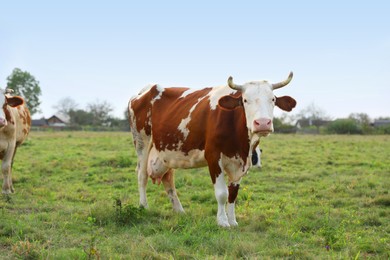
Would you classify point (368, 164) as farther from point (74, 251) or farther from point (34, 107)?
point (34, 107)

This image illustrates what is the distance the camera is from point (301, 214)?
671cm

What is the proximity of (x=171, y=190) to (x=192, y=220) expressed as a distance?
136 cm

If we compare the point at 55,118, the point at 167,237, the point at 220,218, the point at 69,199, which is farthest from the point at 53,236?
the point at 55,118

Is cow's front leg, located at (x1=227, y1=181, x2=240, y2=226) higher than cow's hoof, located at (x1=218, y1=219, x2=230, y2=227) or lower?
higher

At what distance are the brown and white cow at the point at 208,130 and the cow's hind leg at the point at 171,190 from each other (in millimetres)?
17

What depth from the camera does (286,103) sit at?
6.27 m

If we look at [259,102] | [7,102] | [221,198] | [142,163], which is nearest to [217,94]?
[259,102]

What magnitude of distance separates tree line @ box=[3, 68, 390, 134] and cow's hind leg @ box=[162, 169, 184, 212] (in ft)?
123

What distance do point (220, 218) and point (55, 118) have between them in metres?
96.9

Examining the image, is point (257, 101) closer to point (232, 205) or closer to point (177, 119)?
point (232, 205)

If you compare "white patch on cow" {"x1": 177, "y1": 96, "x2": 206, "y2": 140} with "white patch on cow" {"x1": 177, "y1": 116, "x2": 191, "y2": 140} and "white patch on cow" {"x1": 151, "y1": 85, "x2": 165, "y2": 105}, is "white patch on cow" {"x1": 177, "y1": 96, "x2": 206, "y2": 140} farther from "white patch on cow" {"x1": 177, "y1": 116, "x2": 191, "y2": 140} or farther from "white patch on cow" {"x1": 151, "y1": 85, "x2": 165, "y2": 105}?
"white patch on cow" {"x1": 151, "y1": 85, "x2": 165, "y2": 105}

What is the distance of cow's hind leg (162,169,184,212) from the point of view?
7268mm

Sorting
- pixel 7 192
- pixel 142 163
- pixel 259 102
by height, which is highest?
pixel 259 102

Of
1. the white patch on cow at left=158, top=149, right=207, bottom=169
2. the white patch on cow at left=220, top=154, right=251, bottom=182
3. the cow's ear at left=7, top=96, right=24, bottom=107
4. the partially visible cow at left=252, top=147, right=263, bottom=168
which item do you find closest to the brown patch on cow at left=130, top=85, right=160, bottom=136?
the white patch on cow at left=158, top=149, right=207, bottom=169
